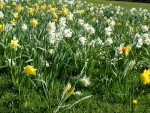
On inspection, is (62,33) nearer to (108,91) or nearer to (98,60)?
(98,60)

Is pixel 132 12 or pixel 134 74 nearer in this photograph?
pixel 134 74

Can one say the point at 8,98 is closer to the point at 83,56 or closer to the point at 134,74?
the point at 83,56

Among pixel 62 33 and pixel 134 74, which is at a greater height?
pixel 62 33

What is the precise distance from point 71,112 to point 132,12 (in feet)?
25.8

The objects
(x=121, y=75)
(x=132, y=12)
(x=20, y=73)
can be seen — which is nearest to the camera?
(x=20, y=73)

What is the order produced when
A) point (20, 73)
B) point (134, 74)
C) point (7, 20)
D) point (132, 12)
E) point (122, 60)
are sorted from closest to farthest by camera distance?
point (20, 73), point (122, 60), point (134, 74), point (7, 20), point (132, 12)

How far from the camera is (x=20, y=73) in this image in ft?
10.3

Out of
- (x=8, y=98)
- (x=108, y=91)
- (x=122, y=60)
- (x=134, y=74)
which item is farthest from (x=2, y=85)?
(x=134, y=74)

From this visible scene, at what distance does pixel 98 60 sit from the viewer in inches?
165

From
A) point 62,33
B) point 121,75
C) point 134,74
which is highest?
point 62,33

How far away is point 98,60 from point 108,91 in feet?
2.70

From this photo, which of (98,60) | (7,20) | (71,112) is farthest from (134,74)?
(7,20)

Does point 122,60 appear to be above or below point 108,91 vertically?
above

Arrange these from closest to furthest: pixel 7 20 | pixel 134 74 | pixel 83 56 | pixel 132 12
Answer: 1. pixel 83 56
2. pixel 134 74
3. pixel 7 20
4. pixel 132 12
